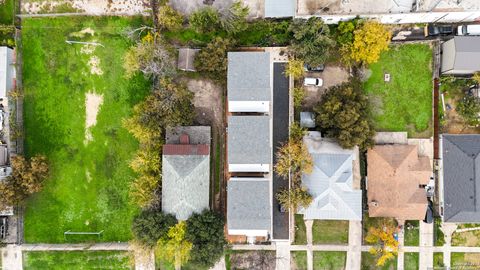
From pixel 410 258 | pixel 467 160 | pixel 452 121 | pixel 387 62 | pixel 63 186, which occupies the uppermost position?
pixel 387 62

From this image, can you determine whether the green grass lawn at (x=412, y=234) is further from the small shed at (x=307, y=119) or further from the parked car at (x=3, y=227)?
the parked car at (x=3, y=227)

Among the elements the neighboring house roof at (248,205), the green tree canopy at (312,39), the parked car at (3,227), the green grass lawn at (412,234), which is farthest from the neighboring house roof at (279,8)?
the parked car at (3,227)

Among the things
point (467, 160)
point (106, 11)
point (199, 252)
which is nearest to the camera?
point (199, 252)

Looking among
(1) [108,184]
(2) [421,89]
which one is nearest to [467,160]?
(2) [421,89]

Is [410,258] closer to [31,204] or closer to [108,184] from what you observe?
[108,184]

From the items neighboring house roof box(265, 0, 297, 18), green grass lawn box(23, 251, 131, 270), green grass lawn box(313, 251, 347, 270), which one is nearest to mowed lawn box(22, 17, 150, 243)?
green grass lawn box(23, 251, 131, 270)

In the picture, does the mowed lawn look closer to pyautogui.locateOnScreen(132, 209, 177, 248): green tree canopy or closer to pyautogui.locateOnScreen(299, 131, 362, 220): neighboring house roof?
pyautogui.locateOnScreen(132, 209, 177, 248): green tree canopy
